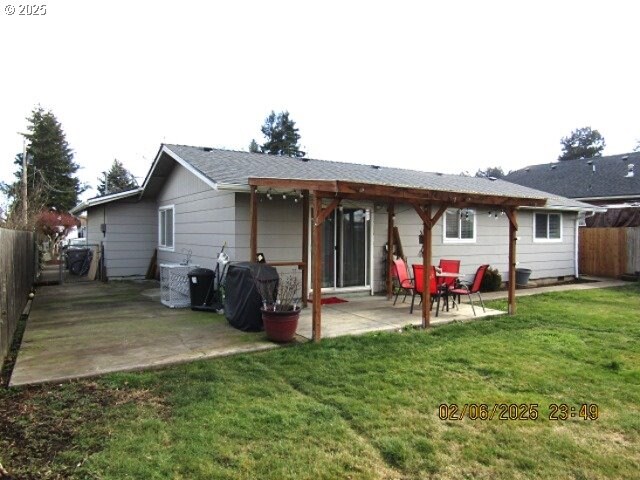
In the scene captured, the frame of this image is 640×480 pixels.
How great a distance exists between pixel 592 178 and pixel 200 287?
23.0m

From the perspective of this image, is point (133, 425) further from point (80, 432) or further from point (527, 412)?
point (527, 412)

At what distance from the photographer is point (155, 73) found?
1051cm

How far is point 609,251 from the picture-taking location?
14.1 meters

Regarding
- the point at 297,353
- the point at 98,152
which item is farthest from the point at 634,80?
the point at 98,152

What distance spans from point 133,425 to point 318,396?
152 centimetres

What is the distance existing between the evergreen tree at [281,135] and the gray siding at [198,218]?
27400 millimetres

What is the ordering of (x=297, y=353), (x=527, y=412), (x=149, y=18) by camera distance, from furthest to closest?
(x=149, y=18) → (x=297, y=353) → (x=527, y=412)

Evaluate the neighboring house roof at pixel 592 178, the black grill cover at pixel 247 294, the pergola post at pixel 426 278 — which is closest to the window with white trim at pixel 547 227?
the pergola post at pixel 426 278

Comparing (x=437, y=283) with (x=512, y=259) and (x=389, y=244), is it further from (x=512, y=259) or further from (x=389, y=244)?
(x=389, y=244)

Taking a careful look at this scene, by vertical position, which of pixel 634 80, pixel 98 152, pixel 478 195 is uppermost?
pixel 98 152

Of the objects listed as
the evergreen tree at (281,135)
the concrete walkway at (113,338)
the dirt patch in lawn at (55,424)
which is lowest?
the dirt patch in lawn at (55,424)

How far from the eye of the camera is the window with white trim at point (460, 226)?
10750 mm
